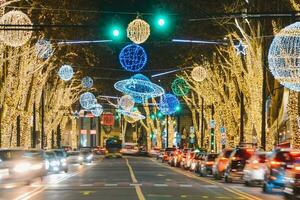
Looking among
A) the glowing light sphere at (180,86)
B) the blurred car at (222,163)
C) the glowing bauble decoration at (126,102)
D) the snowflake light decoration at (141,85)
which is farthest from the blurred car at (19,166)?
the glowing bauble decoration at (126,102)

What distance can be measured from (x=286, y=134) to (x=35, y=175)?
3509cm

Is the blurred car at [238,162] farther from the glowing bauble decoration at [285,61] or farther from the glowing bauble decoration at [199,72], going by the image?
the glowing bauble decoration at [199,72]

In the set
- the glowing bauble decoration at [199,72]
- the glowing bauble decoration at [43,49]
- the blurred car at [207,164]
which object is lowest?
the blurred car at [207,164]

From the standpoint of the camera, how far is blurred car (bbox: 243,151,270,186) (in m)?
34.9

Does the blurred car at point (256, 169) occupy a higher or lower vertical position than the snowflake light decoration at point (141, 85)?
lower

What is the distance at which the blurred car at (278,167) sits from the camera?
2858 cm

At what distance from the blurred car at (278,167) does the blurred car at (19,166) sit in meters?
10.4

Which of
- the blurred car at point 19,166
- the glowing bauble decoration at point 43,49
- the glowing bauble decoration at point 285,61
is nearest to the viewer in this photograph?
the glowing bauble decoration at point 285,61

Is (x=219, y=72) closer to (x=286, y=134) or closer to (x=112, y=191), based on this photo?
(x=286, y=134)

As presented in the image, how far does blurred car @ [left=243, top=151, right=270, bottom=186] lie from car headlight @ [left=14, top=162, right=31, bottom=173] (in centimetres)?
969

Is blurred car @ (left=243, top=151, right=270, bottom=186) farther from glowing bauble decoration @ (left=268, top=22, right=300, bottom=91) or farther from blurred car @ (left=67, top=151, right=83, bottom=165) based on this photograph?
blurred car @ (left=67, top=151, right=83, bottom=165)

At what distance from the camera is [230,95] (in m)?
62.7

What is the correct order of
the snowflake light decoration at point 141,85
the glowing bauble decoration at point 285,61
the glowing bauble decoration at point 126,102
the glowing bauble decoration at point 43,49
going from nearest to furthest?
1. the glowing bauble decoration at point 285,61
2. the glowing bauble decoration at point 43,49
3. the snowflake light decoration at point 141,85
4. the glowing bauble decoration at point 126,102

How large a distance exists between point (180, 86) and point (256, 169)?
43.2 m
